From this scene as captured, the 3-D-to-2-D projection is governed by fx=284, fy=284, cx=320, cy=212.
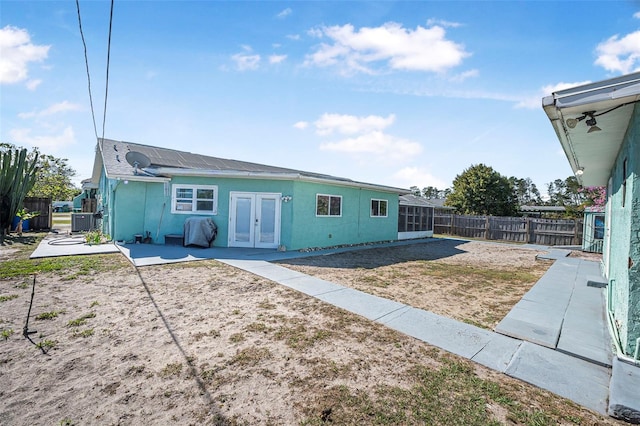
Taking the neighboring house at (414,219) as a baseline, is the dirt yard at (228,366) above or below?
below

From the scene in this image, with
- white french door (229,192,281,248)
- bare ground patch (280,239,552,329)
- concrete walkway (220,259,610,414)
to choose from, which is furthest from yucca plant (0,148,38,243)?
concrete walkway (220,259,610,414)

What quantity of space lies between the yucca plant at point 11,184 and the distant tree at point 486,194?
2919 cm

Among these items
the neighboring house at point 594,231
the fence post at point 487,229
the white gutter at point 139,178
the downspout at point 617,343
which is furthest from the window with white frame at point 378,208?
the downspout at point 617,343

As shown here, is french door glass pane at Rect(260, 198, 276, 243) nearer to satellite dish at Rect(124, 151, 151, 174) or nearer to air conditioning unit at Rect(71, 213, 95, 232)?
satellite dish at Rect(124, 151, 151, 174)

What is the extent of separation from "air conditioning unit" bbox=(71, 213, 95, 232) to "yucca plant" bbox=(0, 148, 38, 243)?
852cm

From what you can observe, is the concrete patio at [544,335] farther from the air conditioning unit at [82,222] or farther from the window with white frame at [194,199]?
the air conditioning unit at [82,222]

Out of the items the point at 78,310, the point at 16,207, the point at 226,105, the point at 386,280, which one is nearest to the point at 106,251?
the point at 16,207

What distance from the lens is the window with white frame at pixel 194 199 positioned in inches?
422

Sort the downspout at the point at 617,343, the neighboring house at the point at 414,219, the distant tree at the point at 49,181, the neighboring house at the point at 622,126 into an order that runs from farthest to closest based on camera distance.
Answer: the distant tree at the point at 49,181 < the neighboring house at the point at 414,219 < the downspout at the point at 617,343 < the neighboring house at the point at 622,126

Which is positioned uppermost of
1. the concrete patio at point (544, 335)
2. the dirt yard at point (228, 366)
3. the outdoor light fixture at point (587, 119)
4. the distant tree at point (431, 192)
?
the distant tree at point (431, 192)

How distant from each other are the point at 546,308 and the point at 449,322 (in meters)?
2.14

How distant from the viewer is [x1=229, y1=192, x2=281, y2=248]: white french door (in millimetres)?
10562

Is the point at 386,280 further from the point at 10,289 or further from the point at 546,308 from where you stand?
the point at 10,289

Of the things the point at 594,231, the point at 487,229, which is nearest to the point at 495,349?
the point at 594,231
